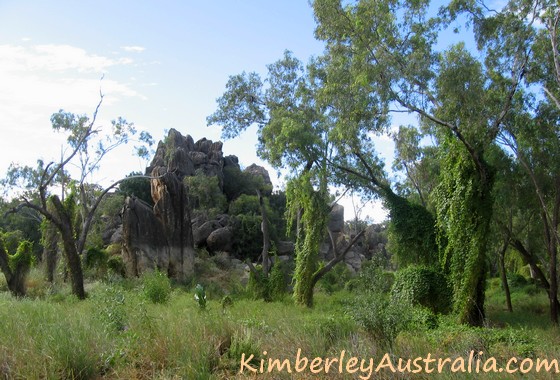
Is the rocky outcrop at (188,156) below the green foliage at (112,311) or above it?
above

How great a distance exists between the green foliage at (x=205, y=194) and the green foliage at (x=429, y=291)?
85.2ft

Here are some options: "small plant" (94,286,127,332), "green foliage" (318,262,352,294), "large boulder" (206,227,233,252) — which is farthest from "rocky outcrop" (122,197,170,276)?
"small plant" (94,286,127,332)

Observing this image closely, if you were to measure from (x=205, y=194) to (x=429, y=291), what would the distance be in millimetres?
27188

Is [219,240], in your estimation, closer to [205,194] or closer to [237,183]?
[205,194]

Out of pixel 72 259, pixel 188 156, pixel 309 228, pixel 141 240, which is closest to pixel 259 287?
pixel 309 228

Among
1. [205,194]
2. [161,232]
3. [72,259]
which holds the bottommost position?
[72,259]

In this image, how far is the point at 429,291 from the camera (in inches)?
723

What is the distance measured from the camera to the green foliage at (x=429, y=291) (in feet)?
59.5

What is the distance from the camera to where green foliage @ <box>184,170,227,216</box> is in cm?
4275

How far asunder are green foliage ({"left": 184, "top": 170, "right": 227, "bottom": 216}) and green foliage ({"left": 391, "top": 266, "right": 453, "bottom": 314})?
26.0 metres

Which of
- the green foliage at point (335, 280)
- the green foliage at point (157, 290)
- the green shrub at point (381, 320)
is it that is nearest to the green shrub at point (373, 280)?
the green shrub at point (381, 320)

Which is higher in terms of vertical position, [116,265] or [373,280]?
[116,265]

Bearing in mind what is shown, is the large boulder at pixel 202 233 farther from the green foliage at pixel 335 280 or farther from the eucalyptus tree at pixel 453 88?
the eucalyptus tree at pixel 453 88

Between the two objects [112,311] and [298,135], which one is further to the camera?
[298,135]
